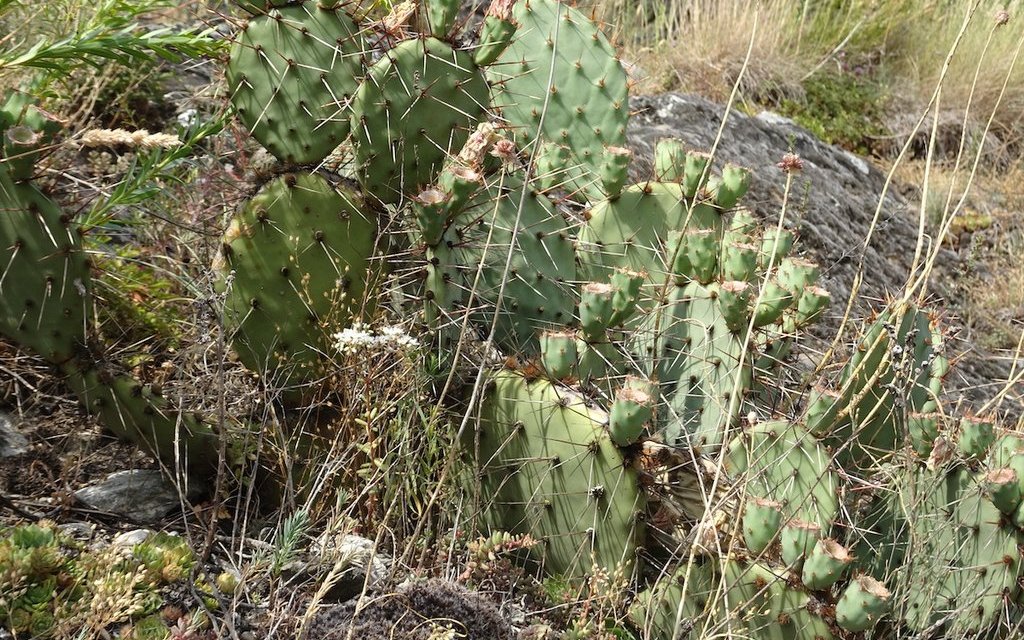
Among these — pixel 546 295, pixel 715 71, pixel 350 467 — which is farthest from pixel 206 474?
pixel 715 71

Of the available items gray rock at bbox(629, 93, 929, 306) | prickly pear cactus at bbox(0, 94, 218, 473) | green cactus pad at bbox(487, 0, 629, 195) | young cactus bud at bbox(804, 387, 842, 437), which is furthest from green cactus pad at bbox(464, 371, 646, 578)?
gray rock at bbox(629, 93, 929, 306)

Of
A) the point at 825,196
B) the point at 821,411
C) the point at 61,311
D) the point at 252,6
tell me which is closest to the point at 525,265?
the point at 821,411

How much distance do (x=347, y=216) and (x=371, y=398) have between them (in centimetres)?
51

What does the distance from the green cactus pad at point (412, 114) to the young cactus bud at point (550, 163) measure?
40 cm

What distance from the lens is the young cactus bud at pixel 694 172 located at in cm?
290

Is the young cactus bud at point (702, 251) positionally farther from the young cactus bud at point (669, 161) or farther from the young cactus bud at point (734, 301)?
the young cactus bud at point (669, 161)

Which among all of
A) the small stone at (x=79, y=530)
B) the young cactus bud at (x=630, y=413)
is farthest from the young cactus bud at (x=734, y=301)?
the small stone at (x=79, y=530)

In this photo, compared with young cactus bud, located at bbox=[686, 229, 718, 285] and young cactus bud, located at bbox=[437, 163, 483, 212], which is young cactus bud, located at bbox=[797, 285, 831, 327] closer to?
young cactus bud, located at bbox=[686, 229, 718, 285]

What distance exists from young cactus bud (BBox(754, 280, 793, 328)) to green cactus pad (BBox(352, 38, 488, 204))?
2.95 ft

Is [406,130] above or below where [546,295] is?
above

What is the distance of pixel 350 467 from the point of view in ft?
8.36

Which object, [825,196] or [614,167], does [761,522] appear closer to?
[614,167]

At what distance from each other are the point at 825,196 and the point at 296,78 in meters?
3.33

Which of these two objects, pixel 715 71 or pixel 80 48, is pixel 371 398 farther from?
pixel 715 71
